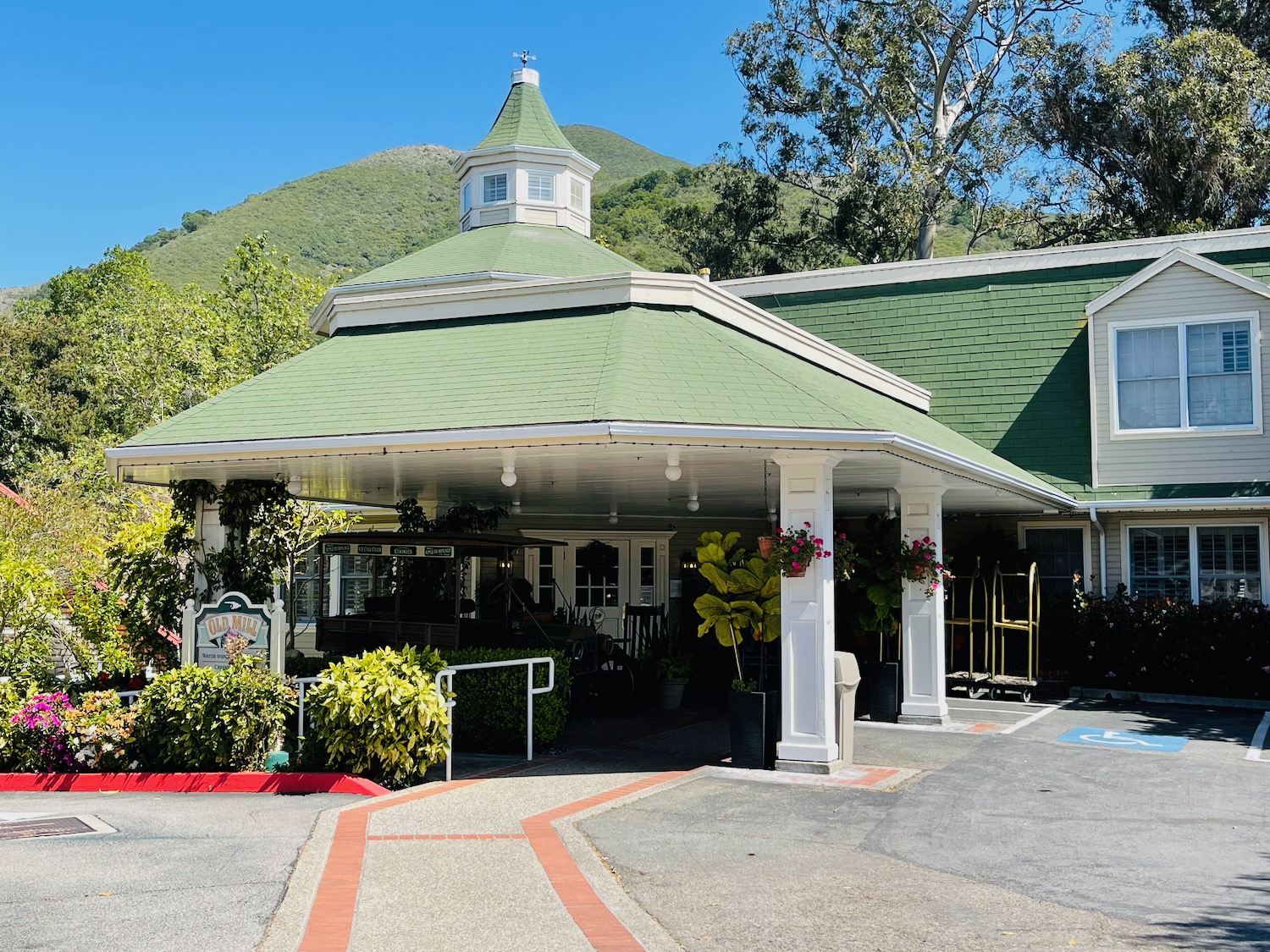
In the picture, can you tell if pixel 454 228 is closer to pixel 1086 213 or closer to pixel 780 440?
pixel 1086 213

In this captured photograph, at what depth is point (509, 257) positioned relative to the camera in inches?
872

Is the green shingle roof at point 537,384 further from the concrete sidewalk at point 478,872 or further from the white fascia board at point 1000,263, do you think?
the white fascia board at point 1000,263

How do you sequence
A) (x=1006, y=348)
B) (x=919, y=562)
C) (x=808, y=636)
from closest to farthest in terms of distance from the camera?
1. (x=808, y=636)
2. (x=919, y=562)
3. (x=1006, y=348)

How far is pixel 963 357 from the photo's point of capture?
1941 centimetres

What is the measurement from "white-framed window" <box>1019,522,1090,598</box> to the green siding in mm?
880

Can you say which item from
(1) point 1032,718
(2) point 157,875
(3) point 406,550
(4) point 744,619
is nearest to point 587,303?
(3) point 406,550

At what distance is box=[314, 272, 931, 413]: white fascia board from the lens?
12.8m

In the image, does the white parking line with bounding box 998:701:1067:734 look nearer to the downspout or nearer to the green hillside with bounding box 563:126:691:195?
the downspout

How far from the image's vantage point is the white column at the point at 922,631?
45.2ft

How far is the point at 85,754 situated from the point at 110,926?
234 inches

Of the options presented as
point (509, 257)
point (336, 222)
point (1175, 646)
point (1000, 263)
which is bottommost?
point (1175, 646)

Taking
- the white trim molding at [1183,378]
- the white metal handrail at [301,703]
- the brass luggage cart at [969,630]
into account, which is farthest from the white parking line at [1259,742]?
the white metal handrail at [301,703]

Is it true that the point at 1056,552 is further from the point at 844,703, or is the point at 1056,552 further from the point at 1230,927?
the point at 1230,927

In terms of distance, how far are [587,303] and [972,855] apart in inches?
288
